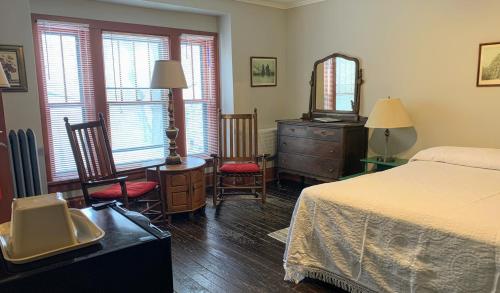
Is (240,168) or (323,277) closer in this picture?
(323,277)

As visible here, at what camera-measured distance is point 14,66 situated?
3.23 meters

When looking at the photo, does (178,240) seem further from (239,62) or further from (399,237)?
(239,62)

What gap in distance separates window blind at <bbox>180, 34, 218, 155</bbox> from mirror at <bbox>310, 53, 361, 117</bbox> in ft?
4.35

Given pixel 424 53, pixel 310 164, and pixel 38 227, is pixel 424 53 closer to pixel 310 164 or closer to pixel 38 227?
pixel 310 164

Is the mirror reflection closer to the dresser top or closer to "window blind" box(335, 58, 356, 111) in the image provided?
"window blind" box(335, 58, 356, 111)

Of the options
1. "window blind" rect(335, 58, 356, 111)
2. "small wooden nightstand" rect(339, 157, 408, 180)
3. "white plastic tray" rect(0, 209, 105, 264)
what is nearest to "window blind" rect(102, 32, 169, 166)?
"window blind" rect(335, 58, 356, 111)

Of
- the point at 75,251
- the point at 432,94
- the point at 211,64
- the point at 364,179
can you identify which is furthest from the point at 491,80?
the point at 75,251

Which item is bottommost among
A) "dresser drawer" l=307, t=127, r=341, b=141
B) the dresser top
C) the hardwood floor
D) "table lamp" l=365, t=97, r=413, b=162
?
the hardwood floor

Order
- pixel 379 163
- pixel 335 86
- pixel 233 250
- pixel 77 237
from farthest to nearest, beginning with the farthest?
pixel 335 86 → pixel 379 163 → pixel 233 250 → pixel 77 237

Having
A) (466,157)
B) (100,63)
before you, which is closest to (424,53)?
(466,157)

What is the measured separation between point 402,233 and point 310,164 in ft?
8.43

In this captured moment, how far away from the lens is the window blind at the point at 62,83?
3.67 metres

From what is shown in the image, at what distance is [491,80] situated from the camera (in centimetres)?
349

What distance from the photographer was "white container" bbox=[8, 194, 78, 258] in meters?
1.07
